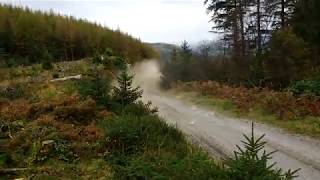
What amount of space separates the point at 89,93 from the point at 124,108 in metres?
2.05

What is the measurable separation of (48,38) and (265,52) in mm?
20628

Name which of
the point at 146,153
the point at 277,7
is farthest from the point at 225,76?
the point at 146,153

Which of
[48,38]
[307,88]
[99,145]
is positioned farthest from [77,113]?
[48,38]

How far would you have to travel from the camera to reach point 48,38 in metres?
40.3

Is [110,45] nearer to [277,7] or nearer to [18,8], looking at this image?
[18,8]

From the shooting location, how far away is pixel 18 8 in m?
42.2

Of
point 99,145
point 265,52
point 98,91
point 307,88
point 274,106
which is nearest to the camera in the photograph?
point 99,145

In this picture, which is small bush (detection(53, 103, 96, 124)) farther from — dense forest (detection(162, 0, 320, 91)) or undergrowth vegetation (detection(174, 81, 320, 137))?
dense forest (detection(162, 0, 320, 91))

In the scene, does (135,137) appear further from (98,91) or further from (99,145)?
(98,91)

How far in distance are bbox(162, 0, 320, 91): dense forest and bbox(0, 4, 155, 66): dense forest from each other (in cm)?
782

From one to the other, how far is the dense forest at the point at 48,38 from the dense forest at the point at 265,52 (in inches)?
308

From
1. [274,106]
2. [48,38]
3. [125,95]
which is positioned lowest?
[274,106]

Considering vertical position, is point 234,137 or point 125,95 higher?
point 125,95

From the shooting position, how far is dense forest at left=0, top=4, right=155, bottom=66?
37562mm
